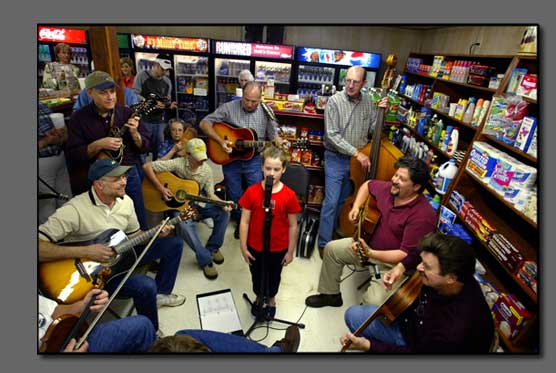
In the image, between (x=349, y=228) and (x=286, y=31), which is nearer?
(x=349, y=228)

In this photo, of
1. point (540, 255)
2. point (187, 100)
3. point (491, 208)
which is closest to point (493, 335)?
point (540, 255)

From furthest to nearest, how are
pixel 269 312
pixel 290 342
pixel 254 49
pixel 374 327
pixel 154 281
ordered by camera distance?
pixel 254 49
pixel 269 312
pixel 154 281
pixel 374 327
pixel 290 342

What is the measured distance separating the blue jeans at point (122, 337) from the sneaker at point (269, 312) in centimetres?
91

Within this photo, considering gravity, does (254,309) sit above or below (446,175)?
below

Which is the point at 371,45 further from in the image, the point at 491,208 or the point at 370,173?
the point at 491,208

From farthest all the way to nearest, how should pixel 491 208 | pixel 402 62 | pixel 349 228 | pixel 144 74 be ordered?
1. pixel 402 62
2. pixel 144 74
3. pixel 349 228
4. pixel 491 208

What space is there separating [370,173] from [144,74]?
125 inches

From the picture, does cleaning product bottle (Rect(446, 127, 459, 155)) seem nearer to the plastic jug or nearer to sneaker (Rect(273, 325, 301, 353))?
the plastic jug

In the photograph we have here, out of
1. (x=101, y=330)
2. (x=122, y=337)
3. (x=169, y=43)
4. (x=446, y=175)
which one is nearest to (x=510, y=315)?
(x=446, y=175)

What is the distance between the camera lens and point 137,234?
1.92 meters

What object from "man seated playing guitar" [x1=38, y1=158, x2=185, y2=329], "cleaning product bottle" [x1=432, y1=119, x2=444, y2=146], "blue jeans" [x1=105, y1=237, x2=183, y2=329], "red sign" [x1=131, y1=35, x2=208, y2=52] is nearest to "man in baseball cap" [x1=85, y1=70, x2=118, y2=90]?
"man seated playing guitar" [x1=38, y1=158, x2=185, y2=329]

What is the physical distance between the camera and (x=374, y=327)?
1.78 metres

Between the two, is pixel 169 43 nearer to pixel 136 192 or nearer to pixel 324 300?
pixel 136 192

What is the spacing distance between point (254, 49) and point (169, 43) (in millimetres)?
1484
